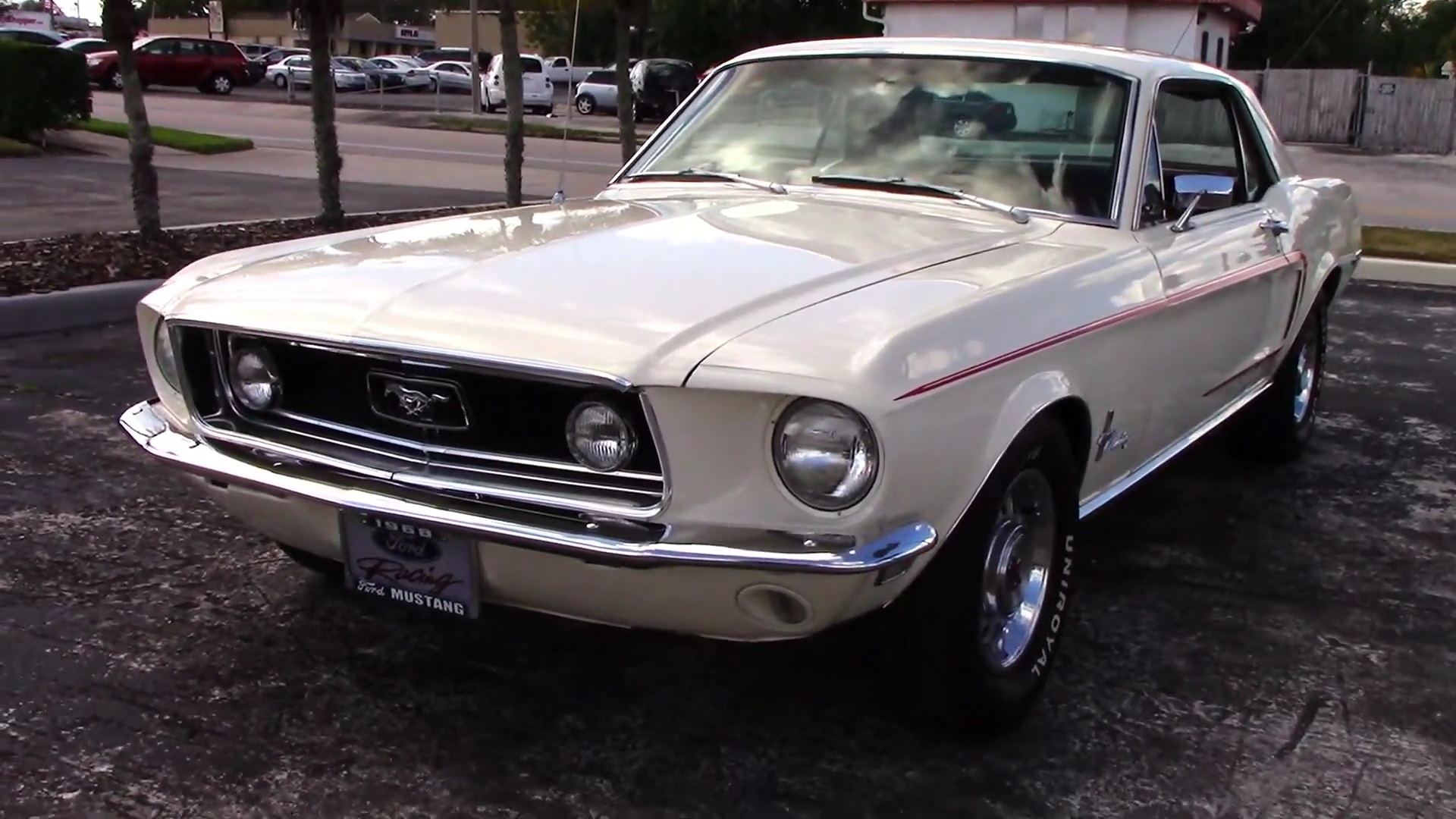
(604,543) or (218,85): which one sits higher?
(218,85)

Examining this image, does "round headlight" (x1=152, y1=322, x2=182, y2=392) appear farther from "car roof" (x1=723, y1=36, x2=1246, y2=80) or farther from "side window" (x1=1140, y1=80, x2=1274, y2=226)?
"side window" (x1=1140, y1=80, x2=1274, y2=226)

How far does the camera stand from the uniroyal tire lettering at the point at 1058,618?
3.26m

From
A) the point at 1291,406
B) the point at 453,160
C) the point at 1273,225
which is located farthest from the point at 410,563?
the point at 453,160

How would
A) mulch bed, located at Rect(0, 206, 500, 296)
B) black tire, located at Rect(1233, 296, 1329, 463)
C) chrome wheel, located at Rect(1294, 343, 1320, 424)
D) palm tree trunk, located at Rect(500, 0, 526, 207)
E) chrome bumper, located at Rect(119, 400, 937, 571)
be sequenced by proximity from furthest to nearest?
palm tree trunk, located at Rect(500, 0, 526, 207) → mulch bed, located at Rect(0, 206, 500, 296) → chrome wheel, located at Rect(1294, 343, 1320, 424) → black tire, located at Rect(1233, 296, 1329, 463) → chrome bumper, located at Rect(119, 400, 937, 571)

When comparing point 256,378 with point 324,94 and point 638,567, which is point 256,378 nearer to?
point 638,567

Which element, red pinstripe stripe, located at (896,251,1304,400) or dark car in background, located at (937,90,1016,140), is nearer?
red pinstripe stripe, located at (896,251,1304,400)

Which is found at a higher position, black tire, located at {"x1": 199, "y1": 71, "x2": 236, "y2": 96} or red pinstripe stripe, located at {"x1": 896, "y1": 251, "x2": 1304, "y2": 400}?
black tire, located at {"x1": 199, "y1": 71, "x2": 236, "y2": 96}

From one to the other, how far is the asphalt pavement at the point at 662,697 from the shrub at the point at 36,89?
1515 cm

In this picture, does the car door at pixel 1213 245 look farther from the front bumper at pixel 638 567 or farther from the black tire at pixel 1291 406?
the front bumper at pixel 638 567

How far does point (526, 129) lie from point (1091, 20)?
10.1m

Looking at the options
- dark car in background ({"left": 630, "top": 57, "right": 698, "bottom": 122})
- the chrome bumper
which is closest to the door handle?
the chrome bumper

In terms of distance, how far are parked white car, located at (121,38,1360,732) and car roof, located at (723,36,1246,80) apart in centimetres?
2

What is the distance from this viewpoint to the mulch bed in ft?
25.7

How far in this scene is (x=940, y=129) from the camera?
4.06 m
